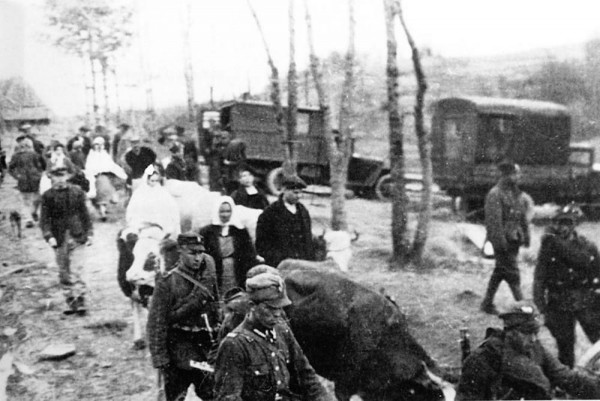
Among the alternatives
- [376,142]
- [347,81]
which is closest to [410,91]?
[347,81]

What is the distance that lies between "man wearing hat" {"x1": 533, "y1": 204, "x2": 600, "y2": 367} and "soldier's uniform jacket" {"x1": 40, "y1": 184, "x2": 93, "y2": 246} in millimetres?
3069

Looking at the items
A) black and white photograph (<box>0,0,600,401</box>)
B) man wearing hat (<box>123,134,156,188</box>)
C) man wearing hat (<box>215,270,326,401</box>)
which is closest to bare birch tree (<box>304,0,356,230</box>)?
black and white photograph (<box>0,0,600,401</box>)

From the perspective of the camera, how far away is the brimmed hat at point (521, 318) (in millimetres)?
2885

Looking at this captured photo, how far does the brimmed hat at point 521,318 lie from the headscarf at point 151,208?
2113mm

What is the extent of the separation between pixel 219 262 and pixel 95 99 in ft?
4.25

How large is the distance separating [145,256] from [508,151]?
3.25m

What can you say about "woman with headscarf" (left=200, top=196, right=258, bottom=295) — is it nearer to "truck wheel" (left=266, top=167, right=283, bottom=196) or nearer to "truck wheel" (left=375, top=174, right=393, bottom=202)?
"truck wheel" (left=266, top=167, right=283, bottom=196)

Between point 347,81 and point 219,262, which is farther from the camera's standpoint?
point 347,81

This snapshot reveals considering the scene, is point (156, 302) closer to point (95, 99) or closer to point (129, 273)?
point (129, 273)

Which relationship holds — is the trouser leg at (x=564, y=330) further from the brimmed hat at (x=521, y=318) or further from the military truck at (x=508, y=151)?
the military truck at (x=508, y=151)

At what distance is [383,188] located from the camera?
6.11 m

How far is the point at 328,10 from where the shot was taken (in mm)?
4859

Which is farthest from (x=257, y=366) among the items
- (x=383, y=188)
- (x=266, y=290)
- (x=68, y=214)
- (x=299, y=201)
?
(x=383, y=188)

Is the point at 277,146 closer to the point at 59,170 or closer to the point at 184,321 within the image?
→ the point at 59,170
